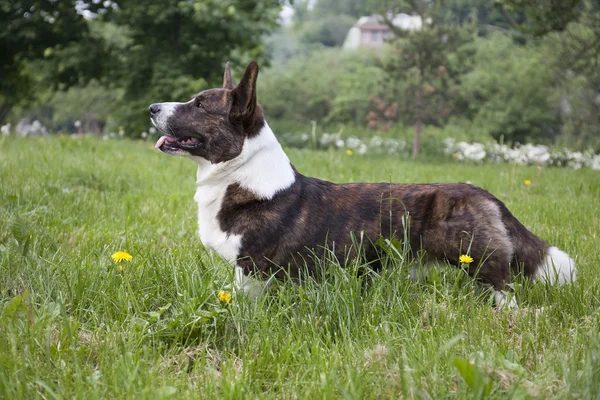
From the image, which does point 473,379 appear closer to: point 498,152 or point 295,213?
point 295,213

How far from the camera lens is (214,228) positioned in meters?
3.26

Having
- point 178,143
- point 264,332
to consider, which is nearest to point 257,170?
point 178,143

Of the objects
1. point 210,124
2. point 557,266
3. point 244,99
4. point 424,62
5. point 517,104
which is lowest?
point 517,104

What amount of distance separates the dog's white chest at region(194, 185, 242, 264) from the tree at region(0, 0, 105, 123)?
1288 cm

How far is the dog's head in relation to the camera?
3.31 meters

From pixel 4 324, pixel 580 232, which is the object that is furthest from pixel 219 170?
pixel 580 232

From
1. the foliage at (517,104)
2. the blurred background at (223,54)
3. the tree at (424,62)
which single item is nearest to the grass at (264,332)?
the blurred background at (223,54)

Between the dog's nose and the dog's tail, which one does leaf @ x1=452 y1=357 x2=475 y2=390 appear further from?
the dog's nose

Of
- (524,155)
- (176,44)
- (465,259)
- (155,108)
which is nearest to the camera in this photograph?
(465,259)

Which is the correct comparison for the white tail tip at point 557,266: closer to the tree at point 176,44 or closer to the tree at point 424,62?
the tree at point 176,44

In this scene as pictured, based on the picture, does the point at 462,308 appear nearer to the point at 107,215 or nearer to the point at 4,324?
the point at 4,324

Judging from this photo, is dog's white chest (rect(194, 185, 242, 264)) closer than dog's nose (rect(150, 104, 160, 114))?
Yes

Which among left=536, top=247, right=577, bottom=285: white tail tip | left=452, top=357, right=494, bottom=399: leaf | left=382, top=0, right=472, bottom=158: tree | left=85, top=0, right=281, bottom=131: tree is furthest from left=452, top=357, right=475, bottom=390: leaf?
left=382, top=0, right=472, bottom=158: tree

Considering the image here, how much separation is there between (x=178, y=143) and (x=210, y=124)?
22 cm
